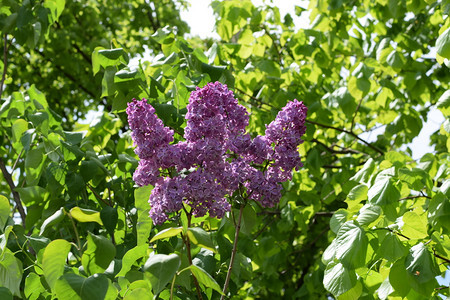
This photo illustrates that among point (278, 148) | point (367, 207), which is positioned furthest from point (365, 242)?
point (278, 148)

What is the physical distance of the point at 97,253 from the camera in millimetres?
1317

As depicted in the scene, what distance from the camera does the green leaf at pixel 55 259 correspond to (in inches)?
50.2

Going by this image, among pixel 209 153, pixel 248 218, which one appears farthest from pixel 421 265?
pixel 209 153

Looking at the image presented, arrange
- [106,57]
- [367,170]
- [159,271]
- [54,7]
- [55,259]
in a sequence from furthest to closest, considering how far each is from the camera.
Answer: [54,7] → [367,170] → [106,57] → [55,259] → [159,271]

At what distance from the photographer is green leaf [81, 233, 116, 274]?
1.31 m

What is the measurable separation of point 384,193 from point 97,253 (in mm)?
1046

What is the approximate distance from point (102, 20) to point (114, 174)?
4.74 meters

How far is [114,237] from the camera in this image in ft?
6.94

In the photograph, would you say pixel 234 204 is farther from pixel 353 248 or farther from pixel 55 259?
pixel 55 259

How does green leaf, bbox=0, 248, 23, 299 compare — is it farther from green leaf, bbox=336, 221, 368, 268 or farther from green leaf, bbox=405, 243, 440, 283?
green leaf, bbox=405, 243, 440, 283

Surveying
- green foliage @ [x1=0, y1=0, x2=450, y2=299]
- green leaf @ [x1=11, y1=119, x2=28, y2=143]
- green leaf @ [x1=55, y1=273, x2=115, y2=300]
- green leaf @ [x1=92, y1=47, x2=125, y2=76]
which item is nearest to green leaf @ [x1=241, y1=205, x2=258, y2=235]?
green foliage @ [x1=0, y1=0, x2=450, y2=299]

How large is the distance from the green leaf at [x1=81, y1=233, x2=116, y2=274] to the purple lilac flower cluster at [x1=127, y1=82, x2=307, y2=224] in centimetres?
13

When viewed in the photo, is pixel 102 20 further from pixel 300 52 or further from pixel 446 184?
pixel 446 184

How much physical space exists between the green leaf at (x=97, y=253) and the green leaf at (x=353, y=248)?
0.65 metres
